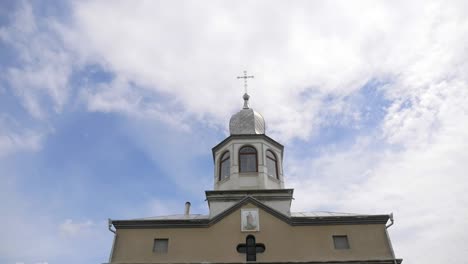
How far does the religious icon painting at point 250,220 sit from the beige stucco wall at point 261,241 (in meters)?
0.20

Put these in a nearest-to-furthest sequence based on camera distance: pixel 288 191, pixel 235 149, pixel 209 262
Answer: pixel 209 262
pixel 288 191
pixel 235 149

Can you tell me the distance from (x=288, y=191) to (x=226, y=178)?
342 centimetres

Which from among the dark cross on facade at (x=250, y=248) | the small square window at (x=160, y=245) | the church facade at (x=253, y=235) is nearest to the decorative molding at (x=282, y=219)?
the church facade at (x=253, y=235)

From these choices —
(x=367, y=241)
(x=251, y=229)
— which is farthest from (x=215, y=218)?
(x=367, y=241)

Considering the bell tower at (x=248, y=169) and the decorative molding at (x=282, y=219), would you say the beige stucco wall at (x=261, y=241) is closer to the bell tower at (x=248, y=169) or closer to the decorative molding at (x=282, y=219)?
the decorative molding at (x=282, y=219)

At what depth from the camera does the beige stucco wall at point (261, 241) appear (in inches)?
695

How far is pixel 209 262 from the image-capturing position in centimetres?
1741

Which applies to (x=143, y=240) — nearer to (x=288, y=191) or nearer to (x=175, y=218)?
(x=175, y=218)

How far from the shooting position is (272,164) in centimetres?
2223

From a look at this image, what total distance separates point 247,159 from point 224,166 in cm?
140

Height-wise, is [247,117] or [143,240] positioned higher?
→ [247,117]

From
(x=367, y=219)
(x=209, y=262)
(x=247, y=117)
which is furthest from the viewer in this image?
(x=247, y=117)

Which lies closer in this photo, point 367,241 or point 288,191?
point 367,241

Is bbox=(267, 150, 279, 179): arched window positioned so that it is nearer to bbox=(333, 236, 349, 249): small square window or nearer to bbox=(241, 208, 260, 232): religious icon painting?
bbox=(241, 208, 260, 232): religious icon painting
